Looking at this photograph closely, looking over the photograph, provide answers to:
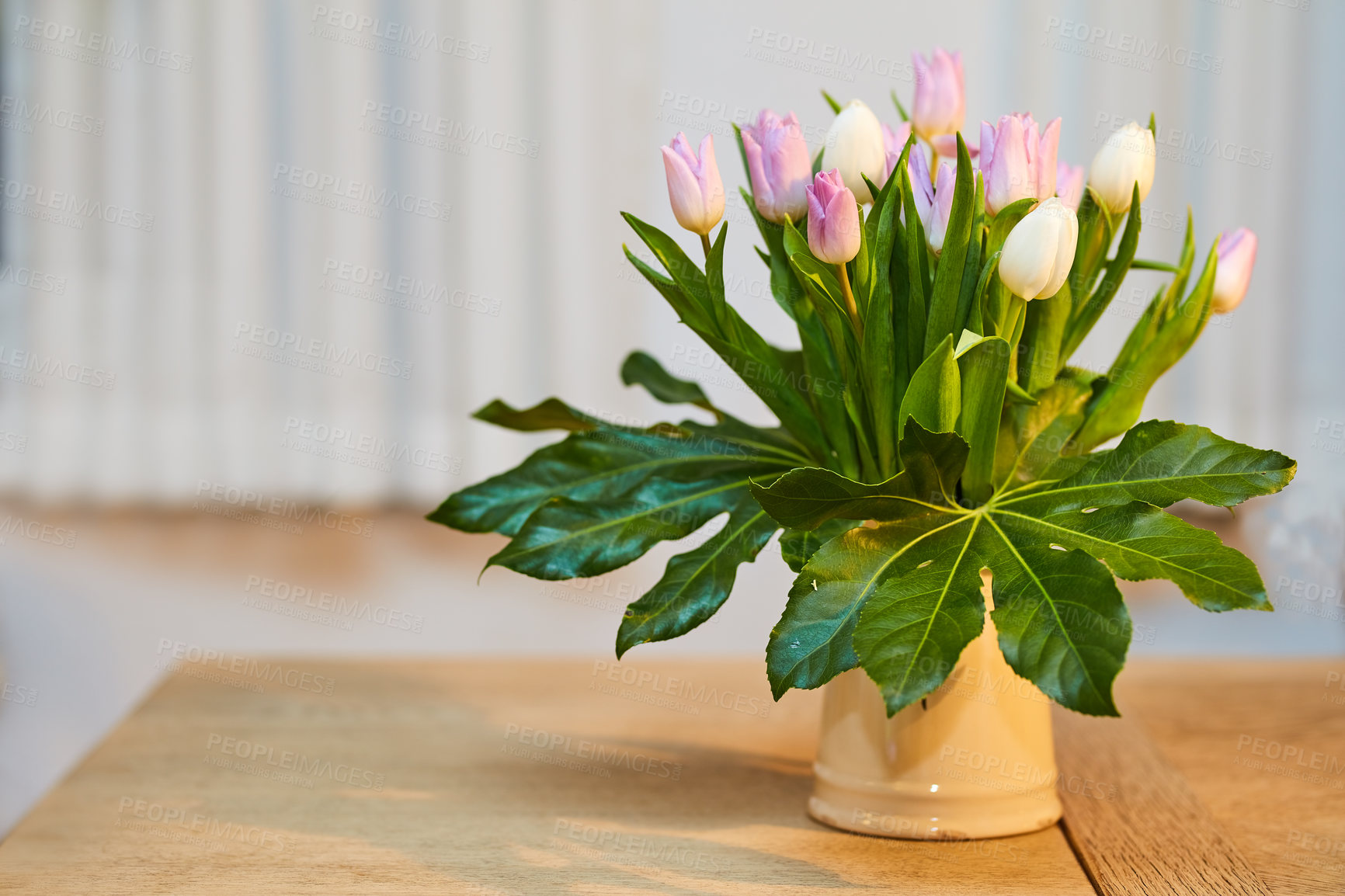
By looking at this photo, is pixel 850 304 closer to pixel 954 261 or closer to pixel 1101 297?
pixel 954 261

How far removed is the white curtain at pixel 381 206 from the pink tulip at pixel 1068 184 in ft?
2.80

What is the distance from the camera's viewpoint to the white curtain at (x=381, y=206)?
1.49 metres

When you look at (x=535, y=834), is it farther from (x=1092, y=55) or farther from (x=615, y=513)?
(x=1092, y=55)

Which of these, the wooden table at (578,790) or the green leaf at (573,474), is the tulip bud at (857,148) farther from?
the wooden table at (578,790)

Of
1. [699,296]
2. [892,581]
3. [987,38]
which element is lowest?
[892,581]

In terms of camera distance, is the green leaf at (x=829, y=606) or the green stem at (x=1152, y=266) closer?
the green leaf at (x=829, y=606)

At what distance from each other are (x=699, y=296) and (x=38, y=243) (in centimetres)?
123

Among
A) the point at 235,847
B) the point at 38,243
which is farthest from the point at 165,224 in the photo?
the point at 235,847

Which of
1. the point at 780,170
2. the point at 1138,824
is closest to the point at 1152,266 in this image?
the point at 780,170

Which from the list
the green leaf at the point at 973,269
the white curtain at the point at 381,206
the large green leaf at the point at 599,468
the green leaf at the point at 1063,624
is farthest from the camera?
the white curtain at the point at 381,206

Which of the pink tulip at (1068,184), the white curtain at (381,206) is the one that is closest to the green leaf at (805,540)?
the pink tulip at (1068,184)

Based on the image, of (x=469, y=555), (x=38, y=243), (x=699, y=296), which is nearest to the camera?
(x=699, y=296)

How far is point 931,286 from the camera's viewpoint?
0.62 metres

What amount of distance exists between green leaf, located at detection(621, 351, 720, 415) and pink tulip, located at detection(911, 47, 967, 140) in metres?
0.24
